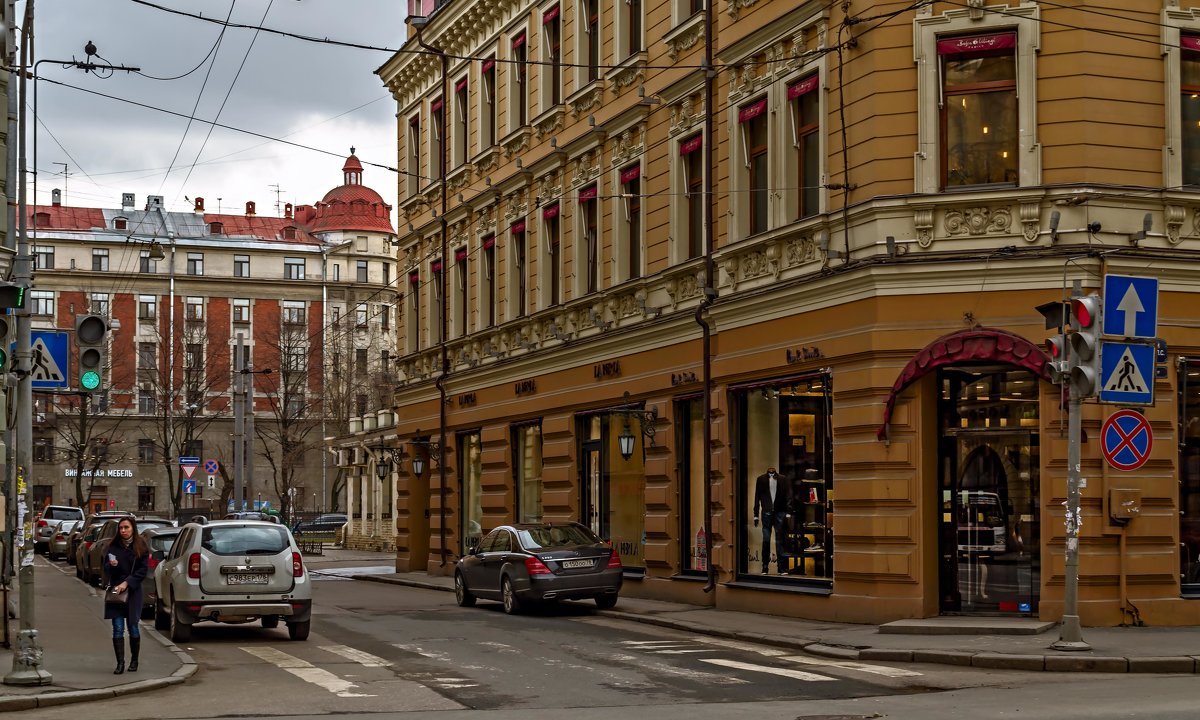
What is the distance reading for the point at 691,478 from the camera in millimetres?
27641

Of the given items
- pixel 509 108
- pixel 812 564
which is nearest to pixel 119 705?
pixel 812 564

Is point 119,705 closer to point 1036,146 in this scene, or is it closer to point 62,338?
point 62,338

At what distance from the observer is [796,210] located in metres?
23.6

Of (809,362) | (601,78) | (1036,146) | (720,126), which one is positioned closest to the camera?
(1036,146)

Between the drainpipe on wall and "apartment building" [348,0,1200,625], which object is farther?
the drainpipe on wall

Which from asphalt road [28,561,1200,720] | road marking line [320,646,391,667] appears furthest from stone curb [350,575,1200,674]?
road marking line [320,646,391,667]

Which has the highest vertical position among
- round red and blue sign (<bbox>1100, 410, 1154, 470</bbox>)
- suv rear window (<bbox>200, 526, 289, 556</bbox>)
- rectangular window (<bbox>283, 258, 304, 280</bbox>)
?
rectangular window (<bbox>283, 258, 304, 280</bbox>)

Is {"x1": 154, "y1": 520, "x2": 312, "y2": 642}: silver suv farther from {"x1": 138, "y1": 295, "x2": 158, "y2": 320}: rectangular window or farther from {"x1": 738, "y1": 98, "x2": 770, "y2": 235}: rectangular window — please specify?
{"x1": 138, "y1": 295, "x2": 158, "y2": 320}: rectangular window

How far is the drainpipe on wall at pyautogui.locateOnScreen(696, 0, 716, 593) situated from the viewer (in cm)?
2586

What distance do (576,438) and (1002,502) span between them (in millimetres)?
13179

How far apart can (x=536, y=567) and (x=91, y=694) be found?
1119 centimetres

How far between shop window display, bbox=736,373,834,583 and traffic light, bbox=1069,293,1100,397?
5657 mm

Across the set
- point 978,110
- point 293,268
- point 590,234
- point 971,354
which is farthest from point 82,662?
point 293,268

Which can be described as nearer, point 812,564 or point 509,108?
point 812,564
